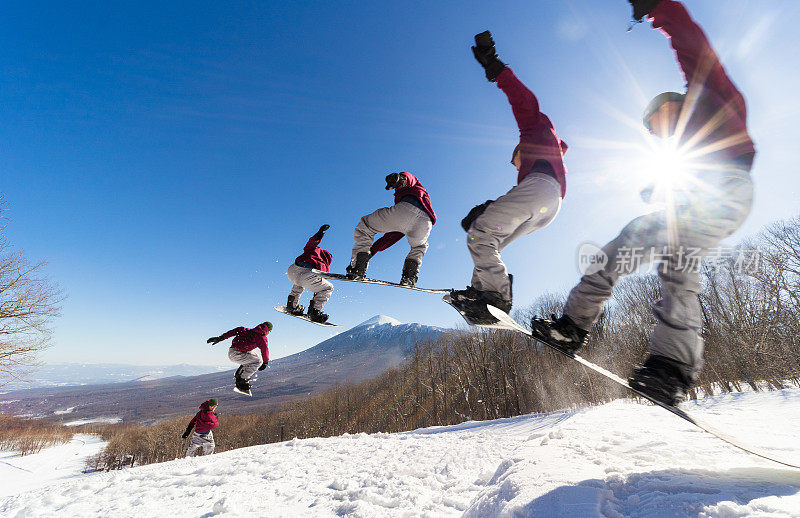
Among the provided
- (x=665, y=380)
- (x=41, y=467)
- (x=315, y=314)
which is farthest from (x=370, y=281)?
(x=41, y=467)

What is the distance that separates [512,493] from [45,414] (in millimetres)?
306422

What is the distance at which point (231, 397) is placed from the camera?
18538 cm

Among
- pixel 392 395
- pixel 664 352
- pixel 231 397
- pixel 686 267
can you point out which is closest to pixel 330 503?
pixel 664 352

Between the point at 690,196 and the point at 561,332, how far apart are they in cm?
142

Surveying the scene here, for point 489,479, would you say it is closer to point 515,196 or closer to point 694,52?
point 515,196

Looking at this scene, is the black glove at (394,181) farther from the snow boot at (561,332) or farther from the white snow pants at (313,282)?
the white snow pants at (313,282)

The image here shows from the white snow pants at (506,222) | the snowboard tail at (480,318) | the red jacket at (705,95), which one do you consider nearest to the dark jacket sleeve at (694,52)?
the red jacket at (705,95)

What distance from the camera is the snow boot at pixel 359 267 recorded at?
4.98 meters

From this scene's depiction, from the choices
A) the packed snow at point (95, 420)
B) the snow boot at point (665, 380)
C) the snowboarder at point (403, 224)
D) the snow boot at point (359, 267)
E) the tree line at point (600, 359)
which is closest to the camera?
the snow boot at point (665, 380)

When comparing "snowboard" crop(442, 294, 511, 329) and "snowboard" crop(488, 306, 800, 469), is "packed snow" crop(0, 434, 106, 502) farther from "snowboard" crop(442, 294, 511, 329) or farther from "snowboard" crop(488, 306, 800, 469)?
"snowboard" crop(488, 306, 800, 469)

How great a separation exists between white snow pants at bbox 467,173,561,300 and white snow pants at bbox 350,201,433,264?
1.33m

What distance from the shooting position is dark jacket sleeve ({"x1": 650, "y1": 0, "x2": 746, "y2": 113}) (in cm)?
209

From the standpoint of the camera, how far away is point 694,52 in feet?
6.95

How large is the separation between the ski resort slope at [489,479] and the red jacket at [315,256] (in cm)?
353
